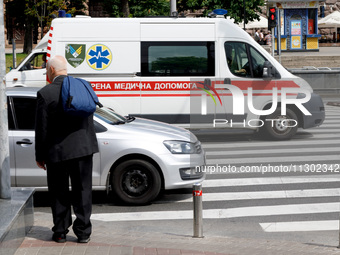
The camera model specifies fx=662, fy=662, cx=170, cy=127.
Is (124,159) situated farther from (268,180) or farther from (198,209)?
(268,180)

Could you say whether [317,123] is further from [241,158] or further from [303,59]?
[303,59]

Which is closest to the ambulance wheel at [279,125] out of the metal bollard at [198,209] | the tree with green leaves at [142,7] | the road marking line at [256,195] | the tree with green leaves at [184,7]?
the road marking line at [256,195]

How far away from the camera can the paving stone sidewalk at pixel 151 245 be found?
5848 mm

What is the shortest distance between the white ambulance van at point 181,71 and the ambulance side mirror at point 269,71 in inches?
0.8

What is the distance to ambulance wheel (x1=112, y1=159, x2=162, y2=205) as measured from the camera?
27.3 ft

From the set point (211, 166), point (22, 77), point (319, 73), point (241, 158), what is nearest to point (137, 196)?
point (211, 166)

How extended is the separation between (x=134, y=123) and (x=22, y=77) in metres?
7.95

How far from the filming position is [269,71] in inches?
548

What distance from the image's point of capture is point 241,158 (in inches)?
474

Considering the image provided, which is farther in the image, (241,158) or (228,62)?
(228,62)

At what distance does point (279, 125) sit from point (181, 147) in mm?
6091

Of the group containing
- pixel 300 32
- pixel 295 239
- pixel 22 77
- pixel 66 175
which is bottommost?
pixel 295 239

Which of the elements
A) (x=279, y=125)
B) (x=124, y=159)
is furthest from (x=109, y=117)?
(x=279, y=125)

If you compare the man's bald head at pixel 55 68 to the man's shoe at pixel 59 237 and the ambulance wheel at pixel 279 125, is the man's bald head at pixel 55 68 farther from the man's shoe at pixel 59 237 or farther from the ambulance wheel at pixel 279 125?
the ambulance wheel at pixel 279 125
